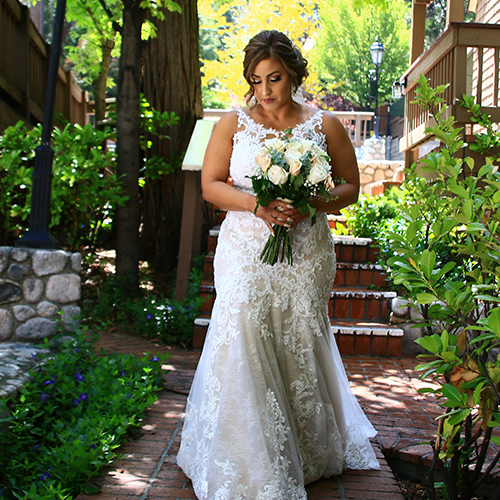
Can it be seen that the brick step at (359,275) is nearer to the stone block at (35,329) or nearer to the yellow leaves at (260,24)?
the stone block at (35,329)

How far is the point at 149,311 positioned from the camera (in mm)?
5469

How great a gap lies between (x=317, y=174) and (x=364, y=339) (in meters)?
3.18

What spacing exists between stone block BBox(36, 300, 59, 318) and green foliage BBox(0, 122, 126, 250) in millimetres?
1377

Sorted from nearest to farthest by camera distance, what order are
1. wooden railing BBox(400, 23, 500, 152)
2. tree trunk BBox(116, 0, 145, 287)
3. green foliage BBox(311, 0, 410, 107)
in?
tree trunk BBox(116, 0, 145, 287) → wooden railing BBox(400, 23, 500, 152) → green foliage BBox(311, 0, 410, 107)

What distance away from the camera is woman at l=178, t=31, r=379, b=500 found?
239 cm

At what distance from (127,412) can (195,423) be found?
79 cm

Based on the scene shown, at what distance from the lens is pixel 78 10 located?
7.62 metres

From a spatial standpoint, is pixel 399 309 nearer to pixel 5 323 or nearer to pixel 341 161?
pixel 341 161

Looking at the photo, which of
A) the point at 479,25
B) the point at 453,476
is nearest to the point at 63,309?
the point at 453,476

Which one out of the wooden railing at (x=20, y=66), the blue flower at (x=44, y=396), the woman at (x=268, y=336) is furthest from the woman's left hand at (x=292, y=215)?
the wooden railing at (x=20, y=66)

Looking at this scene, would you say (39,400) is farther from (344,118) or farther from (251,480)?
(344,118)

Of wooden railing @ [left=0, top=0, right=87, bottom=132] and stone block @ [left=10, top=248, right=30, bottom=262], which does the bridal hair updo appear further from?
wooden railing @ [left=0, top=0, right=87, bottom=132]

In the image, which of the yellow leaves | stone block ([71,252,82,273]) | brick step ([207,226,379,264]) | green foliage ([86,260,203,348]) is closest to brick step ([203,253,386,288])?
brick step ([207,226,379,264])

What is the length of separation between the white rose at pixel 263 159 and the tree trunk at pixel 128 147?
3.96 meters
